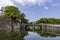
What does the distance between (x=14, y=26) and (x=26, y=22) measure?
16243mm

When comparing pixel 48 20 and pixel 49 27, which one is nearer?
pixel 49 27

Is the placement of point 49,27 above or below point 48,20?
below

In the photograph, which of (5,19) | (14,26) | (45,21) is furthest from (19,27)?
(45,21)

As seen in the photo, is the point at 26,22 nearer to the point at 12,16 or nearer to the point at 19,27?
the point at 19,27

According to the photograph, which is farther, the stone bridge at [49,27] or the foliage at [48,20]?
the foliage at [48,20]

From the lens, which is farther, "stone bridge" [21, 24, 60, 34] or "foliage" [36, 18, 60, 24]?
"foliage" [36, 18, 60, 24]

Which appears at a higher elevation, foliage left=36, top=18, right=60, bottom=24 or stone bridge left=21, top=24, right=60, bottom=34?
foliage left=36, top=18, right=60, bottom=24

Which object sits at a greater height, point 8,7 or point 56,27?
point 8,7

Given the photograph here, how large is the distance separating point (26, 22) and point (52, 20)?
16393mm

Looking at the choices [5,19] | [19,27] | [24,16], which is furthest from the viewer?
[24,16]

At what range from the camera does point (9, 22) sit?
107 metres

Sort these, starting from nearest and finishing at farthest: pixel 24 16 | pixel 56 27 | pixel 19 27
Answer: pixel 56 27, pixel 19 27, pixel 24 16

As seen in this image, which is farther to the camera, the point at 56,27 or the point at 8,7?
the point at 8,7

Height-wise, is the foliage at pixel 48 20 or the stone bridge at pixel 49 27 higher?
the foliage at pixel 48 20
